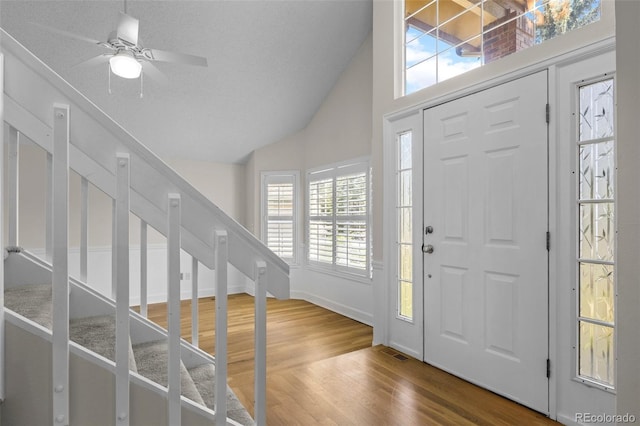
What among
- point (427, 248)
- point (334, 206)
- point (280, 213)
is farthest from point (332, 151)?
point (427, 248)

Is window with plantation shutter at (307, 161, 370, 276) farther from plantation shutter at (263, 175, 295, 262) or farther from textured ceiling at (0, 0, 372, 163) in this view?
textured ceiling at (0, 0, 372, 163)

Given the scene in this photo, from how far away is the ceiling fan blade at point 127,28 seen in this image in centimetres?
219

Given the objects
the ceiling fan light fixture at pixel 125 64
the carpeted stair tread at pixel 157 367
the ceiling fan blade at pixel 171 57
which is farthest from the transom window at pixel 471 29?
the carpeted stair tread at pixel 157 367

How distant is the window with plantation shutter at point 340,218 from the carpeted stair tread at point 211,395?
2830mm

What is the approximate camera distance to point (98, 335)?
1.34 m

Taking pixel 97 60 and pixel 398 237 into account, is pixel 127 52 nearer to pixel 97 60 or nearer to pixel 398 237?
pixel 97 60

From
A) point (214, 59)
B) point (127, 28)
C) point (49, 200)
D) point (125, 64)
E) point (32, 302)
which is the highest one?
point (214, 59)

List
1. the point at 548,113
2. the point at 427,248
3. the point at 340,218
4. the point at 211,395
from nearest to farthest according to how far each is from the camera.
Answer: the point at 211,395, the point at 548,113, the point at 427,248, the point at 340,218

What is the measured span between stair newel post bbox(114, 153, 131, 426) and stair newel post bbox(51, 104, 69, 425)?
12cm

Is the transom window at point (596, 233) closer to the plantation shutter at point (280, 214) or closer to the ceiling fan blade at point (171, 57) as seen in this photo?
the ceiling fan blade at point (171, 57)

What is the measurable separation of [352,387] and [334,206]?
2.80 m

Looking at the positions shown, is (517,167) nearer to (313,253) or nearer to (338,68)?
(338,68)

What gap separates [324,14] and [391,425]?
382cm

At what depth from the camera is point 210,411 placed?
3.97 feet
